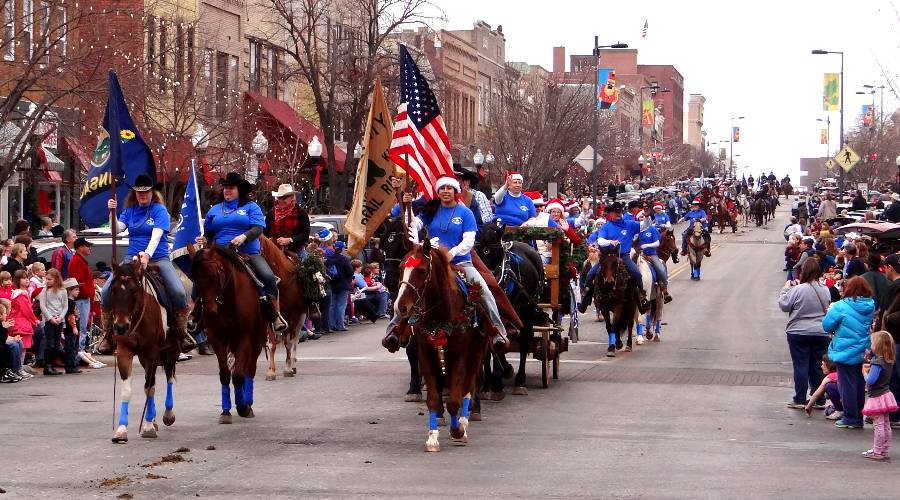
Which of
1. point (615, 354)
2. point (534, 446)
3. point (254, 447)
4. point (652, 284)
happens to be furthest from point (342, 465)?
point (652, 284)

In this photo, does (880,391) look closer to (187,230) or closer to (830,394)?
(830,394)

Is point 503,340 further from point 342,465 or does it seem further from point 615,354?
point 615,354

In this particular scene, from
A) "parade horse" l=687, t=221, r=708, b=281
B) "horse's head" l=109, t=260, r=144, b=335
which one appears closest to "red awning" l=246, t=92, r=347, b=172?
"parade horse" l=687, t=221, r=708, b=281

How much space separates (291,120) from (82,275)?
30.2 metres

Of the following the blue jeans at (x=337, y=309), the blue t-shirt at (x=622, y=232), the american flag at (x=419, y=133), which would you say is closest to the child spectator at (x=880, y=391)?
the american flag at (x=419, y=133)

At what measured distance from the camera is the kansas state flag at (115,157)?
15.4 meters

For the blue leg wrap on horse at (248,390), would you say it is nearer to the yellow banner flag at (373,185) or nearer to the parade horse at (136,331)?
the parade horse at (136,331)

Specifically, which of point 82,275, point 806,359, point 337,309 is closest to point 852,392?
point 806,359

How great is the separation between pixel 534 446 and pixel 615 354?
35.9 feet

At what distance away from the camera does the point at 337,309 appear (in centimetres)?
3053

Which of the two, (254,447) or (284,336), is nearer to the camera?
(254,447)

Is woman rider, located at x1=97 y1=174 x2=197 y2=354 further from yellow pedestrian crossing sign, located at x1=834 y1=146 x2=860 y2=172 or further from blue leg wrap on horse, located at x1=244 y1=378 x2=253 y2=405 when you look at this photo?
yellow pedestrian crossing sign, located at x1=834 y1=146 x2=860 y2=172

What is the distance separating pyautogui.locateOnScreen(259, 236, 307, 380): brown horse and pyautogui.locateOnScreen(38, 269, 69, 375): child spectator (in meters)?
3.06

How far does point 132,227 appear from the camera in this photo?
48.5 feet
